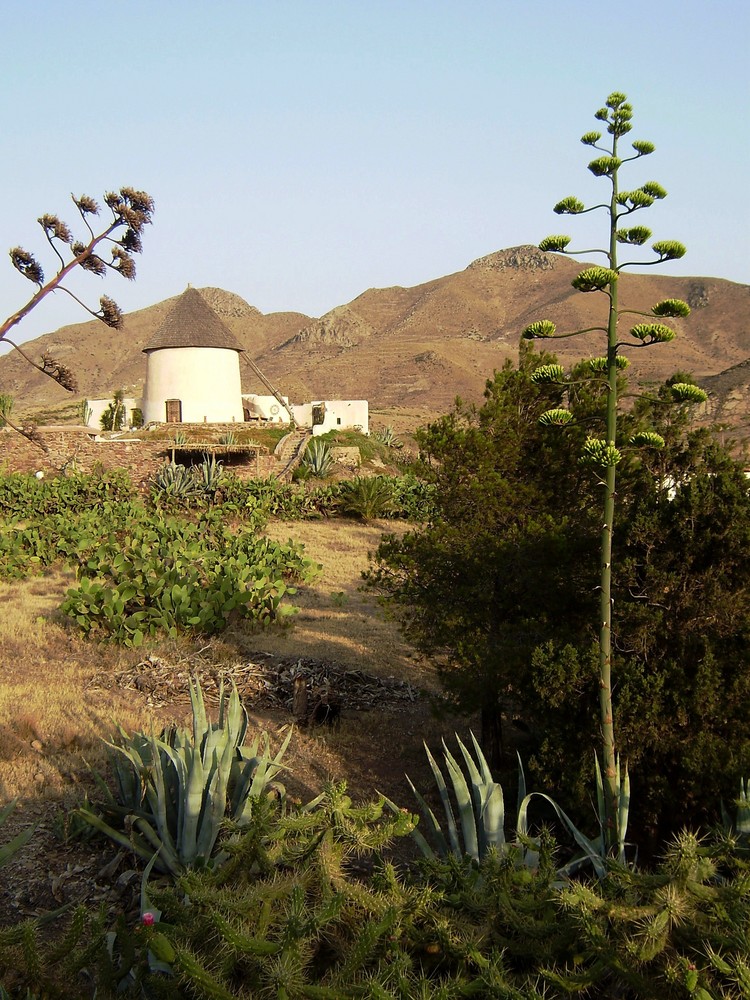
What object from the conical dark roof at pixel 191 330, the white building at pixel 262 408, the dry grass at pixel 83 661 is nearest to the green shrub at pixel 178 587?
the dry grass at pixel 83 661

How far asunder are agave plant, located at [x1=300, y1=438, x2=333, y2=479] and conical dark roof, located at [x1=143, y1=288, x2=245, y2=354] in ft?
33.2

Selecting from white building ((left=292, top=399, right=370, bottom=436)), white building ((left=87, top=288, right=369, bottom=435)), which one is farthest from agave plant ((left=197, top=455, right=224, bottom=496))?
white building ((left=292, top=399, right=370, bottom=436))

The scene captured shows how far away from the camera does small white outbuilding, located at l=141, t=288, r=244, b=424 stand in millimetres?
29359

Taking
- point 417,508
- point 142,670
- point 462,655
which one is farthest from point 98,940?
point 417,508

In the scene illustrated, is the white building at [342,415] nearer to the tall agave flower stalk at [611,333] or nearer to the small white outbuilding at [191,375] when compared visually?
the small white outbuilding at [191,375]

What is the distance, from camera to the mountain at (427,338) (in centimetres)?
6762

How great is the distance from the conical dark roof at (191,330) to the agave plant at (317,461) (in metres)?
10.1

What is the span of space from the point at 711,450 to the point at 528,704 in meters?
2.10

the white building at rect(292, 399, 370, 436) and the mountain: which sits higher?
the mountain

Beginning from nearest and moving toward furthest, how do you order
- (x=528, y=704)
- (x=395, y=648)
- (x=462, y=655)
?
(x=528, y=704), (x=462, y=655), (x=395, y=648)

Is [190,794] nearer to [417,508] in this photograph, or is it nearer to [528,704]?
[528,704]

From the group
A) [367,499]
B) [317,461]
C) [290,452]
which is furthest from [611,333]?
[290,452]

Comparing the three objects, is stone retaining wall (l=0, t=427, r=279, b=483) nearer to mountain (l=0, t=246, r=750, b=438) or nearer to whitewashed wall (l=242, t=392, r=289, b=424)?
whitewashed wall (l=242, t=392, r=289, b=424)

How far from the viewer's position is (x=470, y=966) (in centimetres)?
304
